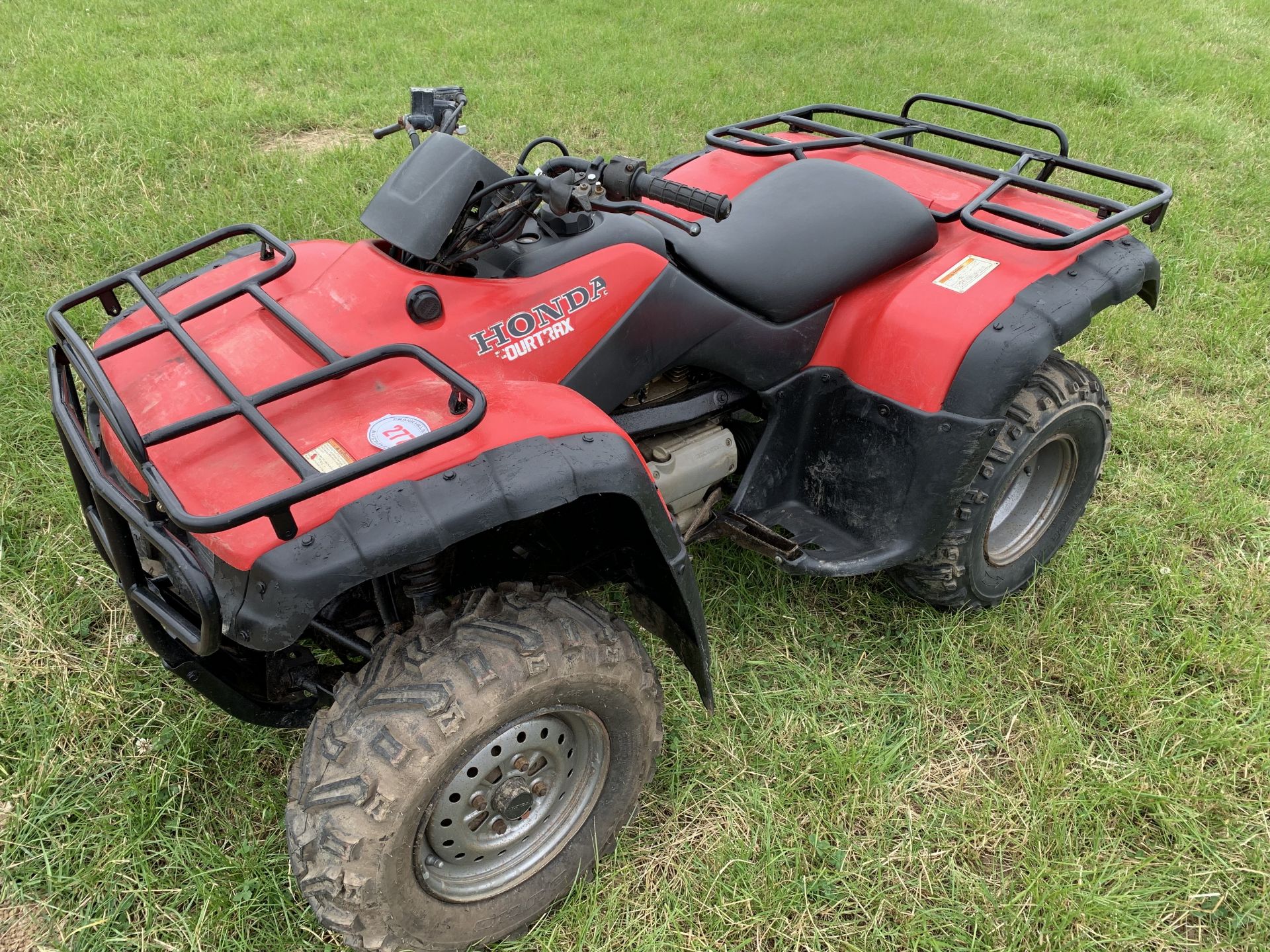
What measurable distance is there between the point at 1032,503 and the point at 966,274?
39.3 inches

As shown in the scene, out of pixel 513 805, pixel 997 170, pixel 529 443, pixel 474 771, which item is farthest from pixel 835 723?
pixel 997 170

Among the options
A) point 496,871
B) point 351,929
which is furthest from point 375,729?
point 496,871

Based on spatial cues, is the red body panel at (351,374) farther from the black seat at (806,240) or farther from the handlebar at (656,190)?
the black seat at (806,240)

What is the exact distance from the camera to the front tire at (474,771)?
71.9 inches

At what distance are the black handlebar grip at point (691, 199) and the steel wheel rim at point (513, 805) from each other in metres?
1.15

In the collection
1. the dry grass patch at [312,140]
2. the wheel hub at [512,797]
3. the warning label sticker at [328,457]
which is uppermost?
the warning label sticker at [328,457]

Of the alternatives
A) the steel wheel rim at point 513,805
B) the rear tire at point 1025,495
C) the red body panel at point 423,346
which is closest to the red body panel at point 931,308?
the red body panel at point 423,346

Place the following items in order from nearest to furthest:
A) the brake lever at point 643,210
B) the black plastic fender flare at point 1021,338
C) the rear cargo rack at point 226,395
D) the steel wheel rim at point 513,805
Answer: the rear cargo rack at point 226,395, the steel wheel rim at point 513,805, the brake lever at point 643,210, the black plastic fender flare at point 1021,338

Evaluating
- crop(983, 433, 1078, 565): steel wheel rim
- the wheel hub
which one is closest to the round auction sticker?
the wheel hub

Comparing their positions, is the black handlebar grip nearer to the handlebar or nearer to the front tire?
the handlebar

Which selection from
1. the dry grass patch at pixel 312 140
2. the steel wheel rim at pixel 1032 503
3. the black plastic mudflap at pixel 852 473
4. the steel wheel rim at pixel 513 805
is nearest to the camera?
the steel wheel rim at pixel 513 805

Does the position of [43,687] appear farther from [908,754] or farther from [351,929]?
[908,754]

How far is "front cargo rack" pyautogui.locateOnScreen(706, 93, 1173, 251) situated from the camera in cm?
257

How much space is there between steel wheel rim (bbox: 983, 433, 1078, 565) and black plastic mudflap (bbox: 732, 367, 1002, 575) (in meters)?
0.56
